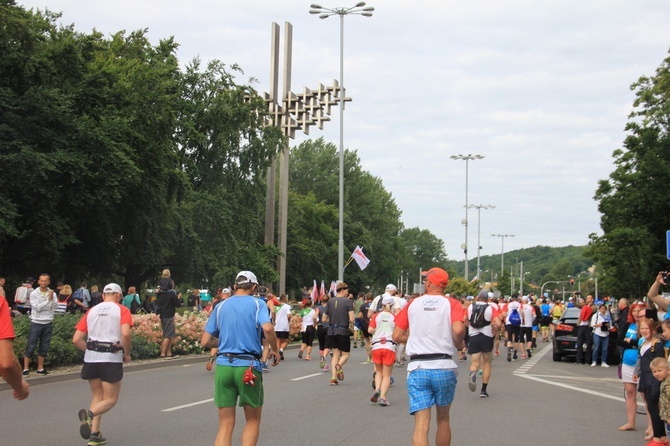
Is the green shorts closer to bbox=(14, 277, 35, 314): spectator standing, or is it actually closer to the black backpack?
the black backpack

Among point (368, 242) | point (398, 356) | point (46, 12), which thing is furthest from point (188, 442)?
point (368, 242)

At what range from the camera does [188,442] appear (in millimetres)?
8992

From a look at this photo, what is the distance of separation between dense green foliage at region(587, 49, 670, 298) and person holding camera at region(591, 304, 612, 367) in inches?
693

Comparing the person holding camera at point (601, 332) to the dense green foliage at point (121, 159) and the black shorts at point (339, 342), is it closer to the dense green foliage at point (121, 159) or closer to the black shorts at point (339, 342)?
the black shorts at point (339, 342)

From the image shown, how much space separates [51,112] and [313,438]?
22.8 m

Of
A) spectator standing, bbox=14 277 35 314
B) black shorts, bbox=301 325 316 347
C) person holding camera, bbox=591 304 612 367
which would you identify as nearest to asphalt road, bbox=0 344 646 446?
person holding camera, bbox=591 304 612 367

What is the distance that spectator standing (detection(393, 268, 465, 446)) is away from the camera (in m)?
7.23

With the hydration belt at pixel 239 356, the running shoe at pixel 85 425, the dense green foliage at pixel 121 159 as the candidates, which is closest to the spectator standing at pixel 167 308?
the dense green foliage at pixel 121 159

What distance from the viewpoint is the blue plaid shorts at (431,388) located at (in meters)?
7.23

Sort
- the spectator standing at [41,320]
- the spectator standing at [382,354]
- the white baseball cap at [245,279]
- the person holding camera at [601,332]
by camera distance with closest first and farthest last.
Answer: the white baseball cap at [245,279], the spectator standing at [382,354], the spectator standing at [41,320], the person holding camera at [601,332]

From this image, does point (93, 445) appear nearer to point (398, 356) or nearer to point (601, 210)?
point (398, 356)

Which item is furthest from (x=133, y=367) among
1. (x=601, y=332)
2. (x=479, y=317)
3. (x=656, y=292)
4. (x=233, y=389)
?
(x=233, y=389)

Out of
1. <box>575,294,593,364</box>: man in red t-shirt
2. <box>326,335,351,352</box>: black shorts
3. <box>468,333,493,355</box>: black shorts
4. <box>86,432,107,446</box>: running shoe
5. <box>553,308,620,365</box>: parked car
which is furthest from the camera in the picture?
<box>553,308,620,365</box>: parked car

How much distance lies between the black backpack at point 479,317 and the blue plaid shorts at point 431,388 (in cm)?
694
